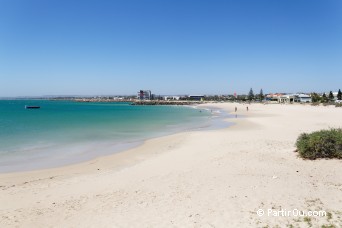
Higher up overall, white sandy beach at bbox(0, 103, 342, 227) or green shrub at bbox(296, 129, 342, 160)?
green shrub at bbox(296, 129, 342, 160)

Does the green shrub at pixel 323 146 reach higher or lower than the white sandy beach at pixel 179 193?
higher

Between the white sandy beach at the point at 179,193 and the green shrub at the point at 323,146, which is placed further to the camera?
the green shrub at the point at 323,146

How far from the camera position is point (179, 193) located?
923cm

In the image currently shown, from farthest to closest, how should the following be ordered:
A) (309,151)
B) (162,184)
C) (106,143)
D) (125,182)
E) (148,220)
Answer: (106,143) < (309,151) < (125,182) < (162,184) < (148,220)

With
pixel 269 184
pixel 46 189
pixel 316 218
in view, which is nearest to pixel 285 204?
pixel 316 218

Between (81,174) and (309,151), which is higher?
(309,151)

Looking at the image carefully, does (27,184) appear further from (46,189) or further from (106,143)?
(106,143)

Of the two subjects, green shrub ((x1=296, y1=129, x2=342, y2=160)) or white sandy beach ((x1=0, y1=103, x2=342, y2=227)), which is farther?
green shrub ((x1=296, y1=129, x2=342, y2=160))

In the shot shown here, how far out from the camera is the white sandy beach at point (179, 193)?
7.29 metres

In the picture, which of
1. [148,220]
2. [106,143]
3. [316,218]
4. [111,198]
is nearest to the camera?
[316,218]

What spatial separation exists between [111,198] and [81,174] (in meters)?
4.62

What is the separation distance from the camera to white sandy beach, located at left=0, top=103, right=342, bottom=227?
7.29m

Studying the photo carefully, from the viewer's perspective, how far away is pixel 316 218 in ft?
21.7

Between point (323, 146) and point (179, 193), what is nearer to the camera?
point (179, 193)
